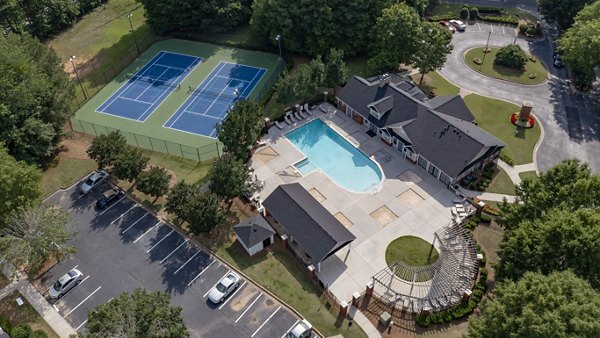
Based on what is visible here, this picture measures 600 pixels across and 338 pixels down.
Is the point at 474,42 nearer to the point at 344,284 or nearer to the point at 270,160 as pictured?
the point at 270,160

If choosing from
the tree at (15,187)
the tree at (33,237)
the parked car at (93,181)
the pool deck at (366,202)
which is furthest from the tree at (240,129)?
the tree at (15,187)

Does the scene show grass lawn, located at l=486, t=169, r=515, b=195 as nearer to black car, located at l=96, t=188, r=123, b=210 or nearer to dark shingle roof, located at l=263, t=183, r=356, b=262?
dark shingle roof, located at l=263, t=183, r=356, b=262

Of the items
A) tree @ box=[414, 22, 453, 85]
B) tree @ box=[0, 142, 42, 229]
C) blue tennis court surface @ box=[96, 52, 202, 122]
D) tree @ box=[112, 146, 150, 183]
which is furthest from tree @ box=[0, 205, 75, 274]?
tree @ box=[414, 22, 453, 85]

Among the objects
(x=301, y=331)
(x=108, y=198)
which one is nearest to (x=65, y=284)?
(x=108, y=198)

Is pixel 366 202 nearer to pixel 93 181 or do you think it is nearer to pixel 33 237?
pixel 93 181

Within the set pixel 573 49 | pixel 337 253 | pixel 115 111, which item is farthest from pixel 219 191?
pixel 573 49

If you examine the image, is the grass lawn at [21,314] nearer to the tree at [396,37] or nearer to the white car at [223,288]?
the white car at [223,288]
